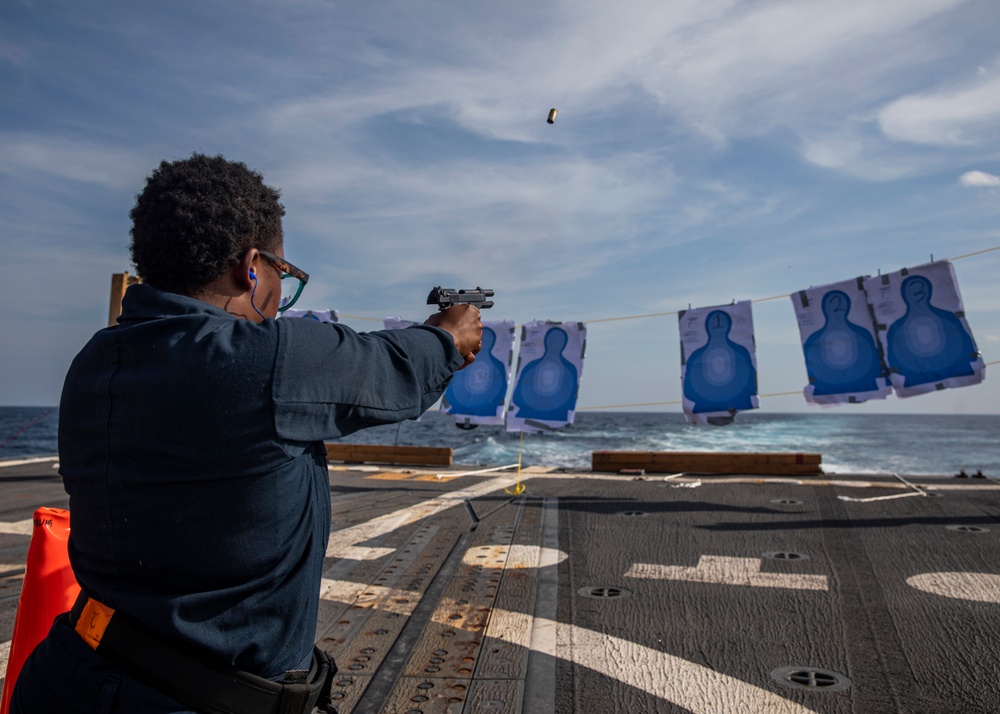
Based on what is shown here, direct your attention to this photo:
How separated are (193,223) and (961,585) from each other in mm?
5964

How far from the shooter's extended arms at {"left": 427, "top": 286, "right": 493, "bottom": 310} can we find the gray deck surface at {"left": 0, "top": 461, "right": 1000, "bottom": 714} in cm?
236

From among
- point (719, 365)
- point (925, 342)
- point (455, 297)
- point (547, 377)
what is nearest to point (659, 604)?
point (455, 297)

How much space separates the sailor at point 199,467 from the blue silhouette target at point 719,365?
493 inches

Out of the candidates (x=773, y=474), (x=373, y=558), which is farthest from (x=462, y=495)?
(x=773, y=474)

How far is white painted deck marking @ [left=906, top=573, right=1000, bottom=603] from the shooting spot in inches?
204

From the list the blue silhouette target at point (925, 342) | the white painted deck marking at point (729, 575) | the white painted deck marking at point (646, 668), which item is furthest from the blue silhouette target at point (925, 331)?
the white painted deck marking at point (646, 668)

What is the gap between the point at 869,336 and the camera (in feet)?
39.8

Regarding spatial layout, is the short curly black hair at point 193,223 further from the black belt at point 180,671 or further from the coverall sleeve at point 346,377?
the black belt at point 180,671

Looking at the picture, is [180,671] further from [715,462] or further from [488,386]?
[488,386]

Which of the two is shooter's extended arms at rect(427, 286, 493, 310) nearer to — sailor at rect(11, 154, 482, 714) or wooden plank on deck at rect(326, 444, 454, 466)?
sailor at rect(11, 154, 482, 714)

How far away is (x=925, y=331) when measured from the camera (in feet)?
37.9

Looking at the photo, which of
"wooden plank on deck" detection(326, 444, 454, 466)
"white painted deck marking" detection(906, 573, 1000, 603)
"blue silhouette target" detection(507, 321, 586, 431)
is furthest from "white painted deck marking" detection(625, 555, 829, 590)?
"wooden plank on deck" detection(326, 444, 454, 466)

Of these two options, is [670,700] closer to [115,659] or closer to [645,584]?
[645,584]

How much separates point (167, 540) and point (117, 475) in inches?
6.6
